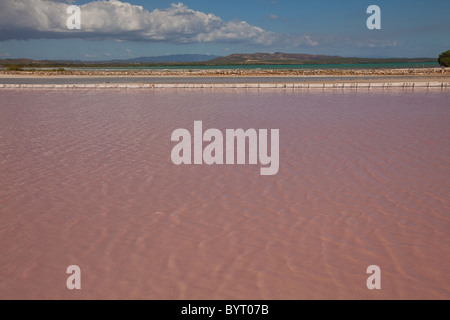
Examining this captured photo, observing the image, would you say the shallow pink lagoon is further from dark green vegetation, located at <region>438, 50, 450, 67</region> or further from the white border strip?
dark green vegetation, located at <region>438, 50, 450, 67</region>

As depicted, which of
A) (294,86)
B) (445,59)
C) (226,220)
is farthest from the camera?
(445,59)

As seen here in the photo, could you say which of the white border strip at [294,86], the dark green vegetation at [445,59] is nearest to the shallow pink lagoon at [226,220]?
the white border strip at [294,86]

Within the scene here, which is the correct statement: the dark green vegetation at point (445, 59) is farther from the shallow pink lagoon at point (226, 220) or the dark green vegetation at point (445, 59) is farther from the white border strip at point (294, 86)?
the shallow pink lagoon at point (226, 220)

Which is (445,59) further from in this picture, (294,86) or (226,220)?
(226,220)

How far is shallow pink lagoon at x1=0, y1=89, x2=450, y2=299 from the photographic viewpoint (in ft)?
10.8

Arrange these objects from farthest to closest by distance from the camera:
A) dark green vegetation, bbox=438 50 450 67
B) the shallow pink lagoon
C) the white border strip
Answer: dark green vegetation, bbox=438 50 450 67
the white border strip
the shallow pink lagoon

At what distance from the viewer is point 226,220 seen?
14.7ft

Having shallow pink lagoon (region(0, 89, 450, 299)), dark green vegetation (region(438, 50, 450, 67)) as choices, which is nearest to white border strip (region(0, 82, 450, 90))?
shallow pink lagoon (region(0, 89, 450, 299))

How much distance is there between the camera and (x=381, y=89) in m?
22.4

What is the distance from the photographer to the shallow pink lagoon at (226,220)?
130 inches

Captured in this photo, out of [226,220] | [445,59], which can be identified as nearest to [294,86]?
[226,220]
